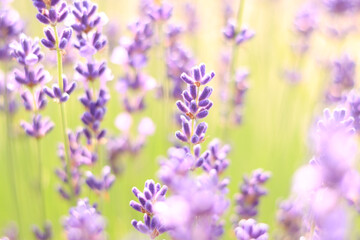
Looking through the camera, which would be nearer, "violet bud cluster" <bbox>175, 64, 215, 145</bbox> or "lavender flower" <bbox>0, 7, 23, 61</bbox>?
"violet bud cluster" <bbox>175, 64, 215, 145</bbox>

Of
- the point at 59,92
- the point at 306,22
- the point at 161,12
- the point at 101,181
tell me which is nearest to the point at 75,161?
the point at 101,181

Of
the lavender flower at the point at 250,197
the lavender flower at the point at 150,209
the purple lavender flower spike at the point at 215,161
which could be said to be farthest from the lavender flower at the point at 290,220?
the lavender flower at the point at 150,209

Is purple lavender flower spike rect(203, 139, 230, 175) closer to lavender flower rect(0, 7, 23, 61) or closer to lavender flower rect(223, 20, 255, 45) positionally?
lavender flower rect(223, 20, 255, 45)

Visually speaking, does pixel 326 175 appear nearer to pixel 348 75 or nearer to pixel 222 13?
pixel 348 75

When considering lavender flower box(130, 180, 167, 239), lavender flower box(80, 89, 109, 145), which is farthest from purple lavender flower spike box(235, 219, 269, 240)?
lavender flower box(80, 89, 109, 145)

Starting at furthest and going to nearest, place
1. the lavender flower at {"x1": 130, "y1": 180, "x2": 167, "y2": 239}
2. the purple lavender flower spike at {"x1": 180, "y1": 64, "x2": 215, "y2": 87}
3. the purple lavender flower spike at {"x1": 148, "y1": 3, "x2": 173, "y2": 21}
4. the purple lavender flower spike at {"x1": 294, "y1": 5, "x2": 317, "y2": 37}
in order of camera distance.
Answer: the purple lavender flower spike at {"x1": 294, "y1": 5, "x2": 317, "y2": 37} < the purple lavender flower spike at {"x1": 148, "y1": 3, "x2": 173, "y2": 21} < the purple lavender flower spike at {"x1": 180, "y1": 64, "x2": 215, "y2": 87} < the lavender flower at {"x1": 130, "y1": 180, "x2": 167, "y2": 239}

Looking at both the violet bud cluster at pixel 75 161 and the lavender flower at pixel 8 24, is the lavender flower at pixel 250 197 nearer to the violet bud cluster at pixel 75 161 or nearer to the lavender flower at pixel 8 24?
the violet bud cluster at pixel 75 161

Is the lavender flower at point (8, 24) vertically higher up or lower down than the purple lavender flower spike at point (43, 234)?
higher up
